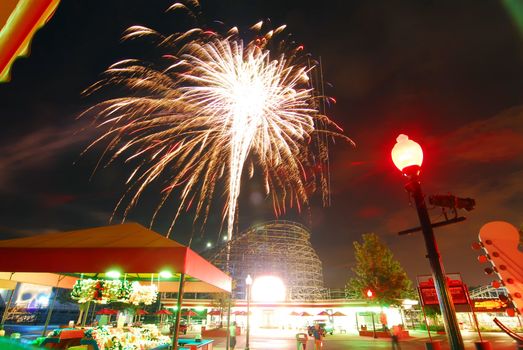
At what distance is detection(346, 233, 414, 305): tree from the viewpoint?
94.1 ft

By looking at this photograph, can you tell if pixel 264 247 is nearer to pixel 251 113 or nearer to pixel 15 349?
pixel 251 113

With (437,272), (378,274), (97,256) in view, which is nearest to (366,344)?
(378,274)

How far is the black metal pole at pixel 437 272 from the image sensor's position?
2923 mm

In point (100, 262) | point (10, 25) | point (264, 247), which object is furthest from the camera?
point (264, 247)

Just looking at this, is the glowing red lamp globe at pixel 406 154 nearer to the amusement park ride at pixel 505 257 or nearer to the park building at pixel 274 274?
the amusement park ride at pixel 505 257

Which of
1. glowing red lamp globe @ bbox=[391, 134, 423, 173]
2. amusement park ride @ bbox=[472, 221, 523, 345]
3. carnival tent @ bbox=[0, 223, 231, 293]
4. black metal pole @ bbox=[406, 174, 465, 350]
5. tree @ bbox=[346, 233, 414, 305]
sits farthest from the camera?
tree @ bbox=[346, 233, 414, 305]

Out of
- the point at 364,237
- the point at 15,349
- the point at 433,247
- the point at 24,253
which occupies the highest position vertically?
the point at 364,237

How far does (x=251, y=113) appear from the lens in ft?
51.4

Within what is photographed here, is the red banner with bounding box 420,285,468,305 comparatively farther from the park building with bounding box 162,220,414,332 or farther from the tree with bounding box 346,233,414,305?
the park building with bounding box 162,220,414,332

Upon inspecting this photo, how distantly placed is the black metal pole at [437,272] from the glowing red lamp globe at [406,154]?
0.17 m

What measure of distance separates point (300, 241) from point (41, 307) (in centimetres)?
4762

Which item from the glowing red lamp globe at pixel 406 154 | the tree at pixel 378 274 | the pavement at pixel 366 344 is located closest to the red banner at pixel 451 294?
the glowing red lamp globe at pixel 406 154

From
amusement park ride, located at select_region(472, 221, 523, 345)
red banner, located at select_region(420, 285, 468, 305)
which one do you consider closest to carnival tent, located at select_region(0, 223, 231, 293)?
red banner, located at select_region(420, 285, 468, 305)

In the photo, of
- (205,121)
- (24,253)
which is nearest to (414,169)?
(24,253)
